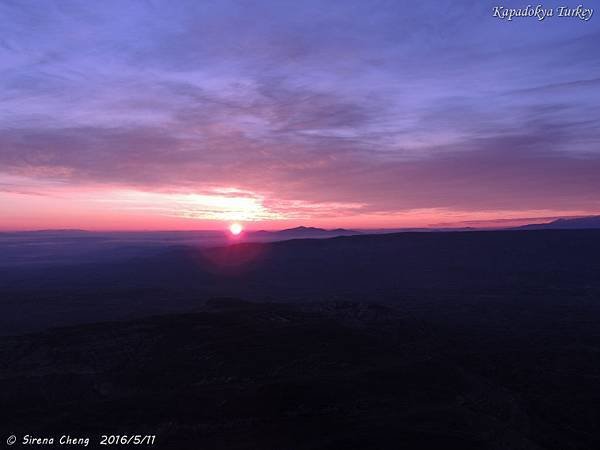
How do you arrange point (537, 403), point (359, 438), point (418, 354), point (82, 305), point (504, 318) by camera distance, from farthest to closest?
point (82, 305), point (504, 318), point (418, 354), point (537, 403), point (359, 438)

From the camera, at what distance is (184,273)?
181750 mm

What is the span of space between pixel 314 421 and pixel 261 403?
16.8 ft

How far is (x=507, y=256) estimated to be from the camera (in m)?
174

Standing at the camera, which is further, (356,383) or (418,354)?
(418,354)

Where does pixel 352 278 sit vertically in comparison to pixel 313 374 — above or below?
below

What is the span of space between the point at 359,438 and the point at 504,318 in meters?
62.9

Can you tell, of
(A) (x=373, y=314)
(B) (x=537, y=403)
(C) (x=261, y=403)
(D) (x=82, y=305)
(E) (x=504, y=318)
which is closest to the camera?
(C) (x=261, y=403)

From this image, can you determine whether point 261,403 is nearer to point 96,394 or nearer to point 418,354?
point 96,394

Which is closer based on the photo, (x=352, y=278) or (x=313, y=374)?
(x=313, y=374)

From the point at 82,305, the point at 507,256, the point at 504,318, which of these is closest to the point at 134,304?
the point at 82,305

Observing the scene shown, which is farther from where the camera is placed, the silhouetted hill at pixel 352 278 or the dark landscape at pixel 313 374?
the silhouetted hill at pixel 352 278

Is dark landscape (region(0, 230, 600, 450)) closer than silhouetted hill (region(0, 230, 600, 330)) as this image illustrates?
Yes

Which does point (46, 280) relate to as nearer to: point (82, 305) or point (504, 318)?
point (82, 305)

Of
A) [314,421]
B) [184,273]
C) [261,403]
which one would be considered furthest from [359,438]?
[184,273]
